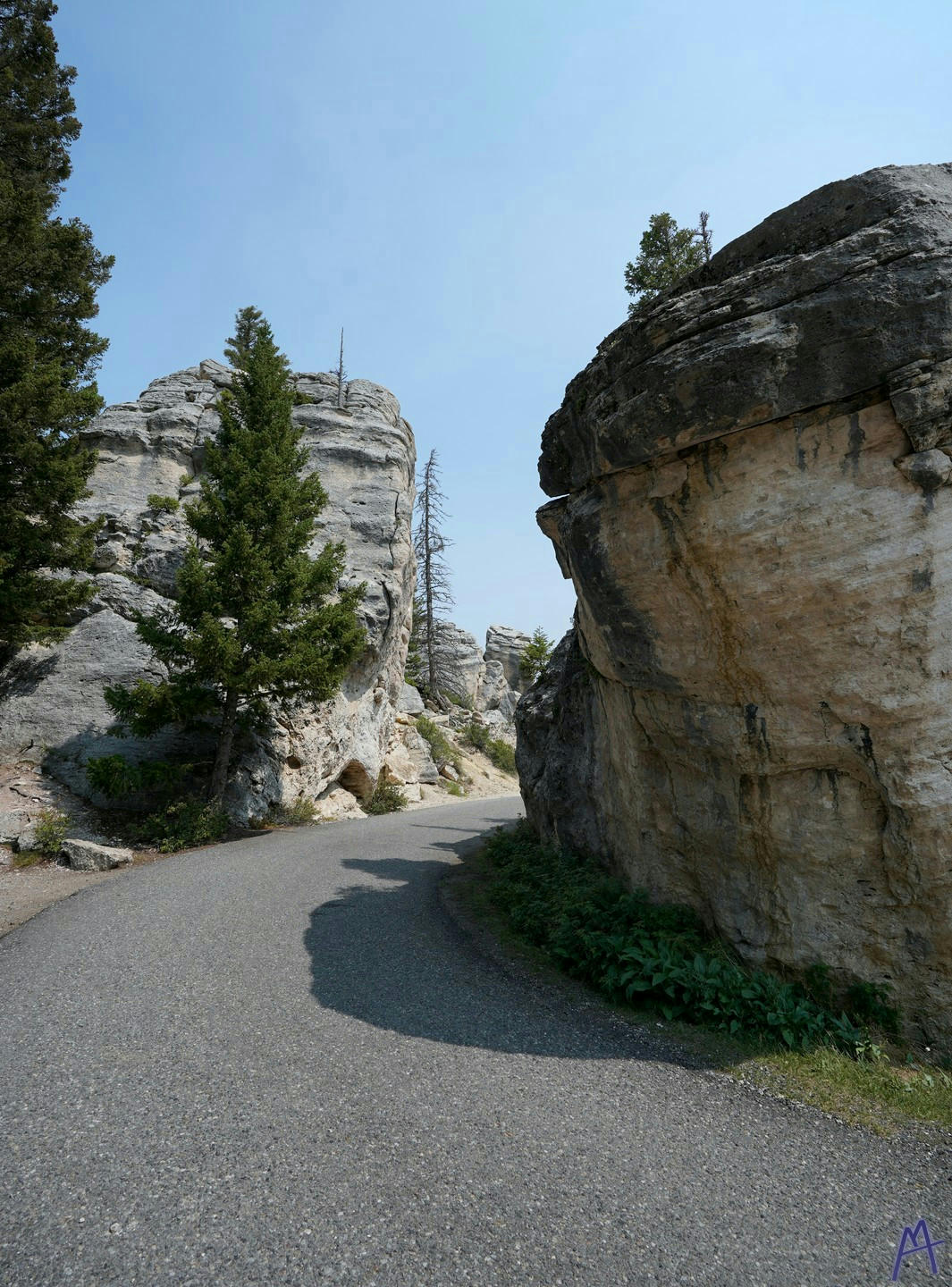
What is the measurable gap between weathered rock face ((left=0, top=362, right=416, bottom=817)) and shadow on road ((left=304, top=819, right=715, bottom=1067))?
30.8 feet

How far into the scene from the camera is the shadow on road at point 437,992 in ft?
19.9

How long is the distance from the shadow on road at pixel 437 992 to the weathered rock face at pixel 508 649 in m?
48.0

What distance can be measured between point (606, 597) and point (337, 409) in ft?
89.3

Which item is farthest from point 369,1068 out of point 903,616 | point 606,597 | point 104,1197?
point 903,616

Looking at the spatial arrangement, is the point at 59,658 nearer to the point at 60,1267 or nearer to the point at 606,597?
the point at 606,597

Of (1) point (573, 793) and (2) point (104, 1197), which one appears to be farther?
(1) point (573, 793)

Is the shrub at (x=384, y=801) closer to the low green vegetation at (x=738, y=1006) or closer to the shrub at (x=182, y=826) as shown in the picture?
the shrub at (x=182, y=826)

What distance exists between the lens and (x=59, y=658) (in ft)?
58.4

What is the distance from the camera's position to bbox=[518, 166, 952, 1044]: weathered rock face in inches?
223

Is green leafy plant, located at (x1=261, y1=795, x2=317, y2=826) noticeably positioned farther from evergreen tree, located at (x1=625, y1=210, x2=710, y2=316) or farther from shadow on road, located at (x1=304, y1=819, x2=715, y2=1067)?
evergreen tree, located at (x1=625, y1=210, x2=710, y2=316)

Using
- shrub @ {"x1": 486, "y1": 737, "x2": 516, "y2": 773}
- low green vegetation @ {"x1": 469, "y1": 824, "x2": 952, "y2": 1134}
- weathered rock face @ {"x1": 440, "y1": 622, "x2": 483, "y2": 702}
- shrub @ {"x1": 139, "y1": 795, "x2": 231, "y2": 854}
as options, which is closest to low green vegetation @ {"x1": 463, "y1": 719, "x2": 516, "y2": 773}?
shrub @ {"x1": 486, "y1": 737, "x2": 516, "y2": 773}

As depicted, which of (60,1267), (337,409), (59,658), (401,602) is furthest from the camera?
(337,409)

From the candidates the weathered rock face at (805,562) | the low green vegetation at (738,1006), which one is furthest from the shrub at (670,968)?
the weathered rock face at (805,562)

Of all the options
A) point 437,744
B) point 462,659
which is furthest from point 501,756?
point 462,659
